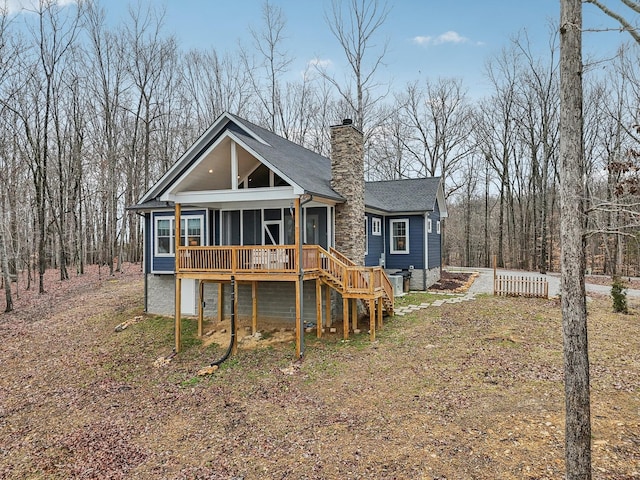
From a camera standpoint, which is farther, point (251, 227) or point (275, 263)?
point (251, 227)

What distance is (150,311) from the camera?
635 inches

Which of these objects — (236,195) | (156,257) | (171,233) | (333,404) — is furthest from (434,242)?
(333,404)

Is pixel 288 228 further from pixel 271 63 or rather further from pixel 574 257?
pixel 271 63

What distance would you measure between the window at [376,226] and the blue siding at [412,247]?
1110mm

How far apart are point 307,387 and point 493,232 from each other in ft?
117

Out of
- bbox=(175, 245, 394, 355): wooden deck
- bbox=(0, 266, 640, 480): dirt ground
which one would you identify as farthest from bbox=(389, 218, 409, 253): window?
bbox=(175, 245, 394, 355): wooden deck

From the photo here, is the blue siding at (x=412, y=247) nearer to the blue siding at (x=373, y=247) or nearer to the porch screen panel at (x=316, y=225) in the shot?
the blue siding at (x=373, y=247)

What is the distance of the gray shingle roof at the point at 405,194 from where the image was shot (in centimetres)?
1866

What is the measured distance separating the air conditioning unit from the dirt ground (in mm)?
3161

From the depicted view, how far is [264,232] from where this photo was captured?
1398cm

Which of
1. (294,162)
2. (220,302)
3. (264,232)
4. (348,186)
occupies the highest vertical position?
(294,162)

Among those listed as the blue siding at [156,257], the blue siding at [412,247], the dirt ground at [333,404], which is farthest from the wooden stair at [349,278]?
the blue siding at [156,257]

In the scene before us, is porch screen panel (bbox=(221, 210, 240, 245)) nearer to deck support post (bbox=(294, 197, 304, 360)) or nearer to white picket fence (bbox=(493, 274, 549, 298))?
deck support post (bbox=(294, 197, 304, 360))

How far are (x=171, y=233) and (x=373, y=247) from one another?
332 inches
